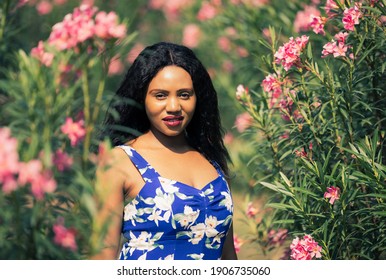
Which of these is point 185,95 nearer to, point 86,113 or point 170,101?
point 170,101

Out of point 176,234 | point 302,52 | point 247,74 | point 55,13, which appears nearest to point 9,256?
point 176,234

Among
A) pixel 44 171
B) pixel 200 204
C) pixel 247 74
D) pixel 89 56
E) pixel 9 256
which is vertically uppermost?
pixel 247 74

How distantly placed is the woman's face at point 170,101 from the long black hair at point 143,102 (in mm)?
47

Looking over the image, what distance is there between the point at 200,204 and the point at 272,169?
1344mm

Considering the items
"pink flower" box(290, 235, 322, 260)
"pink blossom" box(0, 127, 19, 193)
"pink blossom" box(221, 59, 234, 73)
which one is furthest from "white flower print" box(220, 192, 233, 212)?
"pink blossom" box(221, 59, 234, 73)

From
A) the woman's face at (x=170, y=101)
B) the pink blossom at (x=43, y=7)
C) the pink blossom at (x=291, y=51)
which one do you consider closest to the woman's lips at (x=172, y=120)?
the woman's face at (x=170, y=101)

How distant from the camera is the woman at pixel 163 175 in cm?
332

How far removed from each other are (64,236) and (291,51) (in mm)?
1736

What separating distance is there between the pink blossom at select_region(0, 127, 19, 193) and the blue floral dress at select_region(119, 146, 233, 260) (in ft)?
3.03

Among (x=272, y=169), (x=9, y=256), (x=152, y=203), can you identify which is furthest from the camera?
(x=272, y=169)

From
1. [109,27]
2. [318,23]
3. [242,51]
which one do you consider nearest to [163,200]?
[109,27]

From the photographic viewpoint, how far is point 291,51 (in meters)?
3.98

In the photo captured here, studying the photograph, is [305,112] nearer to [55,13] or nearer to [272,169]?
[272,169]

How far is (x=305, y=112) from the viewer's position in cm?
420
